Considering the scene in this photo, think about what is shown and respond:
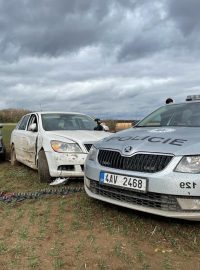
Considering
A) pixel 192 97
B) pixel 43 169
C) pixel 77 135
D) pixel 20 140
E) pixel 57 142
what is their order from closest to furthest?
pixel 192 97, pixel 57 142, pixel 43 169, pixel 77 135, pixel 20 140

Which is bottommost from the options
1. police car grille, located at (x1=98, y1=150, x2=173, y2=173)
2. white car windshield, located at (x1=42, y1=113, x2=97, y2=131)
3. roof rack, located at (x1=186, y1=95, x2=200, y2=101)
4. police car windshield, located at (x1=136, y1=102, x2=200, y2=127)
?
police car grille, located at (x1=98, y1=150, x2=173, y2=173)

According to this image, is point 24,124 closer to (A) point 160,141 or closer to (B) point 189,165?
(A) point 160,141

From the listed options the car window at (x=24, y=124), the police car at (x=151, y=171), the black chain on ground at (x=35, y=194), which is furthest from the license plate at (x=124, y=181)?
the car window at (x=24, y=124)

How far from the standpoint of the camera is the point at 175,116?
543cm

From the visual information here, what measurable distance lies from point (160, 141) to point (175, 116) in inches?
55.8

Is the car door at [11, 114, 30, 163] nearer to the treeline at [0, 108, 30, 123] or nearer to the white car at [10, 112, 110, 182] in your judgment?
the white car at [10, 112, 110, 182]

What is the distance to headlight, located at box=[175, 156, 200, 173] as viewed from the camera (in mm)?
3711

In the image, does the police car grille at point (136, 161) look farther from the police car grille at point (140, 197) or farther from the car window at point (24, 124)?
the car window at point (24, 124)

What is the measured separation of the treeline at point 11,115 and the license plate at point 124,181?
4956cm

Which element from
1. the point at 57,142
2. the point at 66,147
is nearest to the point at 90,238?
the point at 66,147

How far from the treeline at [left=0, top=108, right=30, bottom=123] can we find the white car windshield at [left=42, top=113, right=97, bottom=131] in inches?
1799

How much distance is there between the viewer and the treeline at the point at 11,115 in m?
53.0

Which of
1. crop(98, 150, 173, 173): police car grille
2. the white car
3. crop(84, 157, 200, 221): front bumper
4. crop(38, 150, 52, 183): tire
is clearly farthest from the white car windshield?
crop(84, 157, 200, 221): front bumper

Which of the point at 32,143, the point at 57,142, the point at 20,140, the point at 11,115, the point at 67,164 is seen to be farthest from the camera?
the point at 11,115
